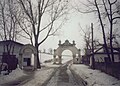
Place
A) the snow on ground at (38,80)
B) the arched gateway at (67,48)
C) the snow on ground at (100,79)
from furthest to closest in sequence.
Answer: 1. the arched gateway at (67,48)
2. the snow on ground at (100,79)
3. the snow on ground at (38,80)

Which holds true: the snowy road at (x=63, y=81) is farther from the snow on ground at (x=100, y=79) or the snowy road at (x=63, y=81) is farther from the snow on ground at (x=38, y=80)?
the snow on ground at (x=100, y=79)

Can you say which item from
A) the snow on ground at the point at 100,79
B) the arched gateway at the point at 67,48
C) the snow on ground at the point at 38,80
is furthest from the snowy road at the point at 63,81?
the arched gateway at the point at 67,48

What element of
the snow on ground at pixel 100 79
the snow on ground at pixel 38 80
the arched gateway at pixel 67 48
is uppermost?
the arched gateway at pixel 67 48

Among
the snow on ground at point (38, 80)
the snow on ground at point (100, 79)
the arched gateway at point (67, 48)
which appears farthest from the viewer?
the arched gateway at point (67, 48)

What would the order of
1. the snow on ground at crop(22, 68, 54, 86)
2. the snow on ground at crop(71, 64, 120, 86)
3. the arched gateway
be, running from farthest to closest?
1. the arched gateway
2. the snow on ground at crop(71, 64, 120, 86)
3. the snow on ground at crop(22, 68, 54, 86)

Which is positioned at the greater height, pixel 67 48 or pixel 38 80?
pixel 67 48

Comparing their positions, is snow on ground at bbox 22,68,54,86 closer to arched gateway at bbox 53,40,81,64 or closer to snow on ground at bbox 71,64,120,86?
snow on ground at bbox 71,64,120,86

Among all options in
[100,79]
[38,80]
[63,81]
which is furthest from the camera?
[100,79]

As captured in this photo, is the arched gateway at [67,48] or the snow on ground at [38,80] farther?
the arched gateway at [67,48]

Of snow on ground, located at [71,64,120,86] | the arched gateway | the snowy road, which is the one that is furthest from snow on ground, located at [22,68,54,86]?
the arched gateway

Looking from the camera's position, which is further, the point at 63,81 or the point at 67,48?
the point at 67,48

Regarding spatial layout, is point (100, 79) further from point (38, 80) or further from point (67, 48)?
point (67, 48)

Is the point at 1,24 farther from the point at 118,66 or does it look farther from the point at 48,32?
the point at 118,66

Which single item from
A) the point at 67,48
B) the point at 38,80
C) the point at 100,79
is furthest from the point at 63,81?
the point at 67,48
